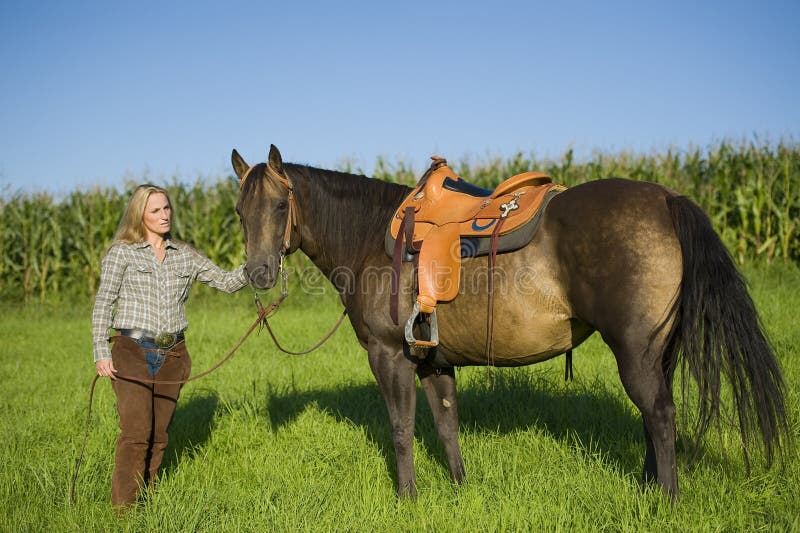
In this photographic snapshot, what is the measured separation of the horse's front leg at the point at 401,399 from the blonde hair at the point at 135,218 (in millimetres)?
1785

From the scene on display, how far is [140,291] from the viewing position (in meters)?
3.94

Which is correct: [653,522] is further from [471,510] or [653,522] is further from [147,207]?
[147,207]

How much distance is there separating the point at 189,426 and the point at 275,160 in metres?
2.86

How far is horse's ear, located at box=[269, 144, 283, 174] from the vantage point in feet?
12.5

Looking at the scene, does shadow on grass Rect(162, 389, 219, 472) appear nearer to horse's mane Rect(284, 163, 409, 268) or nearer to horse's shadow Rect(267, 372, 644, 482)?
horse's shadow Rect(267, 372, 644, 482)

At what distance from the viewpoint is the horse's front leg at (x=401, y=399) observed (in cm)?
378

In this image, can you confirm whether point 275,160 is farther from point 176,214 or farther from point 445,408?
point 176,214

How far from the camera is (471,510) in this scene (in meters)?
3.40

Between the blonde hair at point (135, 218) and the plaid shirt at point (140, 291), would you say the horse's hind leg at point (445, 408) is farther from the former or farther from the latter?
the blonde hair at point (135, 218)

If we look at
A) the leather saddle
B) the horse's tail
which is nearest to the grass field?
the horse's tail

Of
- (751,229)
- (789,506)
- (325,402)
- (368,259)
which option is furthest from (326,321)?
(751,229)

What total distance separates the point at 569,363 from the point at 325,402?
2842 mm

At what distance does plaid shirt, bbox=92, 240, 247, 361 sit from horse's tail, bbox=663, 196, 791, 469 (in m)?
3.13

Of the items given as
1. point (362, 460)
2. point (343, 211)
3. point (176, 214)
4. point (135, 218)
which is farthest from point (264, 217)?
point (176, 214)
